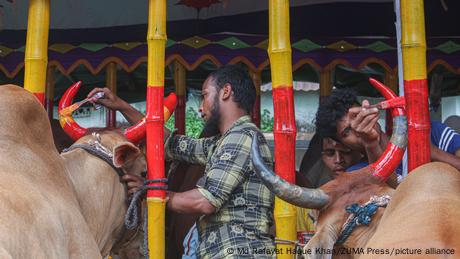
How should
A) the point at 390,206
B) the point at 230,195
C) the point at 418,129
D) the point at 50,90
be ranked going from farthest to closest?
the point at 50,90
the point at 230,195
the point at 418,129
the point at 390,206

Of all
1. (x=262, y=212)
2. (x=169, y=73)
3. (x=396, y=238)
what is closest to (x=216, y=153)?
(x=262, y=212)

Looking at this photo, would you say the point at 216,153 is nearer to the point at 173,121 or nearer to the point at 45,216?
the point at 45,216

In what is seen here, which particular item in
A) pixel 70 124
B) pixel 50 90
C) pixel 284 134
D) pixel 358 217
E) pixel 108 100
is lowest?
pixel 358 217

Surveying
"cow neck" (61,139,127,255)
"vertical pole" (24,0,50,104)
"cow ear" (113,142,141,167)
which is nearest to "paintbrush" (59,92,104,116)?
"vertical pole" (24,0,50,104)

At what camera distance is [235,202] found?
11.3ft

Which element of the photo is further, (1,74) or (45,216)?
(1,74)

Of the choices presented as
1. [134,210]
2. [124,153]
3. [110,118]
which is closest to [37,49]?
[124,153]

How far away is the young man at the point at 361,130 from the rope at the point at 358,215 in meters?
0.43

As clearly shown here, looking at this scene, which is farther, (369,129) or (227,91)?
(227,91)

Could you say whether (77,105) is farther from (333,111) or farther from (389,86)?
(389,86)

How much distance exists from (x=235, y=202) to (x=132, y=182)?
489mm

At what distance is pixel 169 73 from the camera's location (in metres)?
6.50

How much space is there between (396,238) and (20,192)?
1.25 metres

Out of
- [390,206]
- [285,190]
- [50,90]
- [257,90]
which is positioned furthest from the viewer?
[50,90]
